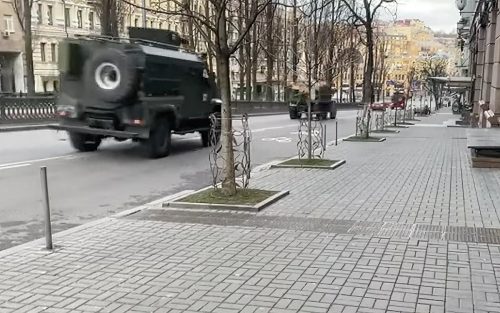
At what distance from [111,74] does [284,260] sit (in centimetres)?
968

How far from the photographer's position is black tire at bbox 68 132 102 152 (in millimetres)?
15773

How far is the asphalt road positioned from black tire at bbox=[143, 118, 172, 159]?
30cm

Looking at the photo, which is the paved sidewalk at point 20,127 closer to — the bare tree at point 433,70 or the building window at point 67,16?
the building window at point 67,16

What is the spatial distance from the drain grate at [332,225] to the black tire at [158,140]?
6.73 m

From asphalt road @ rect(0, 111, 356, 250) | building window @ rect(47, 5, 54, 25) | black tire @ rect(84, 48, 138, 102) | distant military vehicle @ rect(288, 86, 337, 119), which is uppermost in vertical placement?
building window @ rect(47, 5, 54, 25)

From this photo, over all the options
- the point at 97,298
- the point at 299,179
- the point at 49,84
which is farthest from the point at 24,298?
the point at 49,84

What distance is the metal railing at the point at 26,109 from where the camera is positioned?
84.8 feet

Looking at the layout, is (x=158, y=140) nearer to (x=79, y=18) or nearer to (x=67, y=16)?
(x=67, y=16)

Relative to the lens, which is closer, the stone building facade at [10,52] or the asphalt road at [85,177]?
the asphalt road at [85,177]

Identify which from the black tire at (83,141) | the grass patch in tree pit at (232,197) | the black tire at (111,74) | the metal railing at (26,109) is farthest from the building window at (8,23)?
the grass patch in tree pit at (232,197)

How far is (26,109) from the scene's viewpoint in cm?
2691

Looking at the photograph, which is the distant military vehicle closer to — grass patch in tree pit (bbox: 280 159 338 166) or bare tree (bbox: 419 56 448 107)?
grass patch in tree pit (bbox: 280 159 338 166)

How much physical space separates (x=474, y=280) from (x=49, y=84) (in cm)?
6418

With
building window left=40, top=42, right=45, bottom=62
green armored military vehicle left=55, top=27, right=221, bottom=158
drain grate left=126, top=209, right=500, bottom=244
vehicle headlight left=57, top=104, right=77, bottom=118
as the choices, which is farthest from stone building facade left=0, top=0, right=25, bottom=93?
drain grate left=126, top=209, right=500, bottom=244
